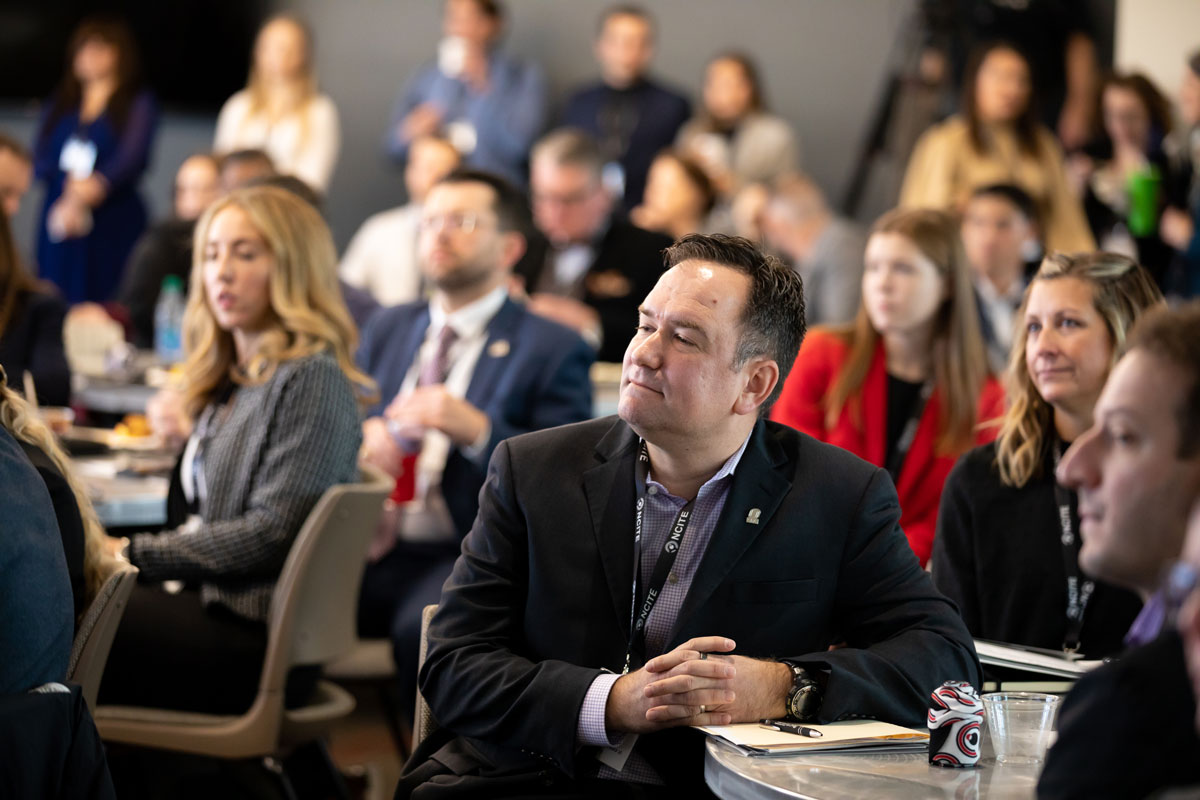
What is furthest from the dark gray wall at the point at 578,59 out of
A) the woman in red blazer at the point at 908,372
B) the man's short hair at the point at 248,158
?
the woman in red blazer at the point at 908,372

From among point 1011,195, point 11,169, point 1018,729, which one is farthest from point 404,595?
point 1011,195

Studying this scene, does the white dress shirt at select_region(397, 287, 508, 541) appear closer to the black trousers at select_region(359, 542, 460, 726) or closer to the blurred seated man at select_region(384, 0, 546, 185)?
the black trousers at select_region(359, 542, 460, 726)

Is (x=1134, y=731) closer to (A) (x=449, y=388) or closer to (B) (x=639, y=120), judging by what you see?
(A) (x=449, y=388)

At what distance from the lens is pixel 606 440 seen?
2203 mm

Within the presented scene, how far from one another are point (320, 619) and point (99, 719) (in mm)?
470

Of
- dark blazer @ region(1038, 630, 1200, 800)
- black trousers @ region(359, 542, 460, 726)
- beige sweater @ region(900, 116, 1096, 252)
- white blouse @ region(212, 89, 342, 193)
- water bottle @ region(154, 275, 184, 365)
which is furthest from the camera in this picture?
white blouse @ region(212, 89, 342, 193)

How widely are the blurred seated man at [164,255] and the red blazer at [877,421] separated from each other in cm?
353

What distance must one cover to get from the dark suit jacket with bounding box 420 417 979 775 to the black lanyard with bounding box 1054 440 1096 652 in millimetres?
523

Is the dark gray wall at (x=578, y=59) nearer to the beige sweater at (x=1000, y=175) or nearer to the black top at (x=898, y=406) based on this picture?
the beige sweater at (x=1000, y=175)

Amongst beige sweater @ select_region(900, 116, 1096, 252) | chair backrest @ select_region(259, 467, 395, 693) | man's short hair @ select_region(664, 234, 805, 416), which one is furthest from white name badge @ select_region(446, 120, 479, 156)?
man's short hair @ select_region(664, 234, 805, 416)

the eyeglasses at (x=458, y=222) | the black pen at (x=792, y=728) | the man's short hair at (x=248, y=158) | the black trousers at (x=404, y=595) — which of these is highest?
the man's short hair at (x=248, y=158)

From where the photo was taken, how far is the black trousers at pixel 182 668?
2.87 m

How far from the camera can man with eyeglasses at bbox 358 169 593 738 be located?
3635 millimetres

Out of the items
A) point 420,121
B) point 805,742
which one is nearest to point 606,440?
point 805,742
